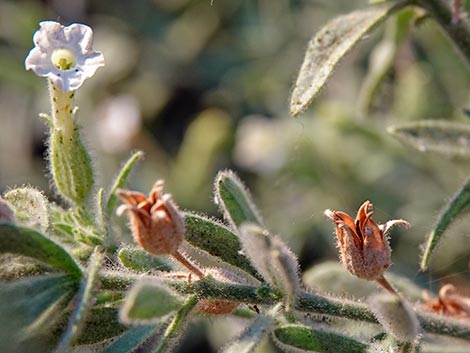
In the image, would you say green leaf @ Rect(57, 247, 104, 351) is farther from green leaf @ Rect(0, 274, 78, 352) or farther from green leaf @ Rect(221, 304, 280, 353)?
green leaf @ Rect(221, 304, 280, 353)

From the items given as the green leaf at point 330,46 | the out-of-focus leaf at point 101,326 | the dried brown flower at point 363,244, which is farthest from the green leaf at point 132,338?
the green leaf at point 330,46

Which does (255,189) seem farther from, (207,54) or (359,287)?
(359,287)

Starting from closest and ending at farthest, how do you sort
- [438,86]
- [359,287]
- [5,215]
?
[5,215]
[359,287]
[438,86]

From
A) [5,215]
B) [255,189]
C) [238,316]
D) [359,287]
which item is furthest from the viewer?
[255,189]

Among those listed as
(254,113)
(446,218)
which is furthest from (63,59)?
(254,113)

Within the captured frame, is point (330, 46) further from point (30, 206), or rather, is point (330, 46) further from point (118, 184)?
point (30, 206)

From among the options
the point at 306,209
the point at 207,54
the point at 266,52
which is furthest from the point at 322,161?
the point at 207,54

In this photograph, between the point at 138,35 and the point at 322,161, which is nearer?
the point at 322,161
